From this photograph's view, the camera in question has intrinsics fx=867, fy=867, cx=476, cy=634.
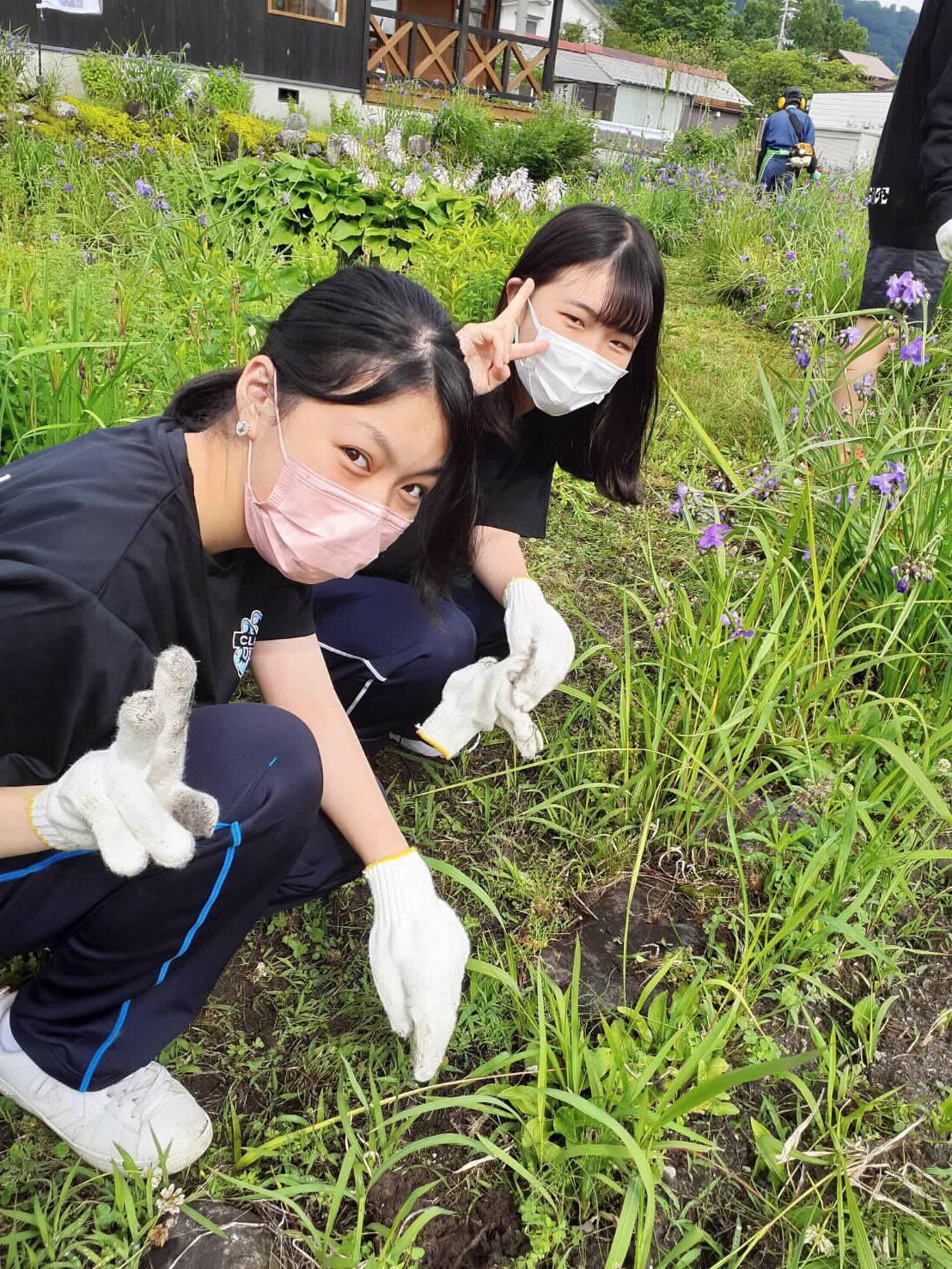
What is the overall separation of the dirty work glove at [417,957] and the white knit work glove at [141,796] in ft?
1.37

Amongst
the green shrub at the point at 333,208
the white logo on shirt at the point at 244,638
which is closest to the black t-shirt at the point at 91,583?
the white logo on shirt at the point at 244,638

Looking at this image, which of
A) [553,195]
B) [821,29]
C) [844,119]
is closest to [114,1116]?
[553,195]

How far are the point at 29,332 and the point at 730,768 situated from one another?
1.86m

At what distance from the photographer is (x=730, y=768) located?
4.92 feet

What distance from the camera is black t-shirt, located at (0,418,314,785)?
37.3 inches

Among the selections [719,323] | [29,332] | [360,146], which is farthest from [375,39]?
[29,332]

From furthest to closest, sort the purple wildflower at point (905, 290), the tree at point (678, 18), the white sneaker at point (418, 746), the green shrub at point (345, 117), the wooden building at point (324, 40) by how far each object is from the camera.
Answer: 1. the tree at point (678, 18)
2. the wooden building at point (324, 40)
3. the green shrub at point (345, 117)
4. the purple wildflower at point (905, 290)
5. the white sneaker at point (418, 746)

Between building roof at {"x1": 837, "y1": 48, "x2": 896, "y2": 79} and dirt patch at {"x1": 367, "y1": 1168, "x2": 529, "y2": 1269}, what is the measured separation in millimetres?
77518

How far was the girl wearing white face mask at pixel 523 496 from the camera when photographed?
5.53 feet

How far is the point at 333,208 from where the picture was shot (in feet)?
13.3

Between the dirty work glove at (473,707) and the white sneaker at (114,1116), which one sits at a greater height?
the dirty work glove at (473,707)

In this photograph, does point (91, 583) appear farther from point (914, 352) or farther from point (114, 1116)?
point (914, 352)

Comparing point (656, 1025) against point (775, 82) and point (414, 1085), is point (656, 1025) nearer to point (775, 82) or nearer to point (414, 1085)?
point (414, 1085)

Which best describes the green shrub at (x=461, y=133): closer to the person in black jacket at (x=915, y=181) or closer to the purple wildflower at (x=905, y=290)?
the person in black jacket at (x=915, y=181)
